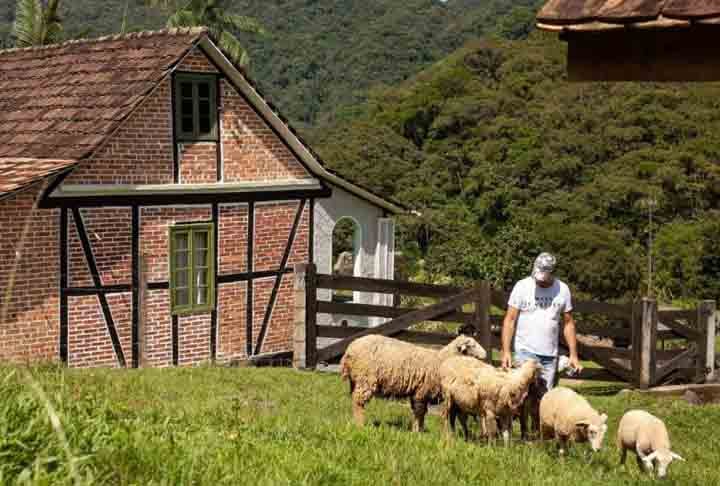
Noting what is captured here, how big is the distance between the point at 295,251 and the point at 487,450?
42.0 ft

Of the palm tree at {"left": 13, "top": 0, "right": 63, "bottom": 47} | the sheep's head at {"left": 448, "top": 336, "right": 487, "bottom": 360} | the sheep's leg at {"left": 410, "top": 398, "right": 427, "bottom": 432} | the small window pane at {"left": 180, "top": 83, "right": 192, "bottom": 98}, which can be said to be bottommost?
the sheep's leg at {"left": 410, "top": 398, "right": 427, "bottom": 432}

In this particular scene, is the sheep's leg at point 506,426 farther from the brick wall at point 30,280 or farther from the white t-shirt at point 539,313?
the brick wall at point 30,280

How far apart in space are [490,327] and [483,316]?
0.77 ft

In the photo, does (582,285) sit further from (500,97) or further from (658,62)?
(658,62)

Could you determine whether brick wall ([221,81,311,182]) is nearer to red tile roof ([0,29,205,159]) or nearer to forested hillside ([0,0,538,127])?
red tile roof ([0,29,205,159])

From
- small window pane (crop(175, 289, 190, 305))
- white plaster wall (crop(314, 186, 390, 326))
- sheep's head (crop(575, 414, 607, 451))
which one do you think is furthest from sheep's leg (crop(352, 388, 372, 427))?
white plaster wall (crop(314, 186, 390, 326))

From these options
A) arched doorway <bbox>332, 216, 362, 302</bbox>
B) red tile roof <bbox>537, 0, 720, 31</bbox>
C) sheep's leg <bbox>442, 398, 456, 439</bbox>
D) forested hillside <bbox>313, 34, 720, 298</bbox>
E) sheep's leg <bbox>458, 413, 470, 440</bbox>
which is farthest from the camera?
forested hillside <bbox>313, 34, 720, 298</bbox>

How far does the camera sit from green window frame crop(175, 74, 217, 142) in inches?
706

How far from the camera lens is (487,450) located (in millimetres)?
7414

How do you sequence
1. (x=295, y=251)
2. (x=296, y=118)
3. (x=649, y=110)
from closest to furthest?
(x=295, y=251), (x=649, y=110), (x=296, y=118)

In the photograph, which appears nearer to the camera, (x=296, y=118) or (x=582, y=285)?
(x=582, y=285)

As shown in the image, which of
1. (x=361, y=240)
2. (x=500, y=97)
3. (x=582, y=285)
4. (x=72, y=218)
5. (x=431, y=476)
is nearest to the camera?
(x=431, y=476)

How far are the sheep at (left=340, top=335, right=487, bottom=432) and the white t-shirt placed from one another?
57 centimetres

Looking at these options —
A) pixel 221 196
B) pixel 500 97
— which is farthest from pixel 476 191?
pixel 221 196
